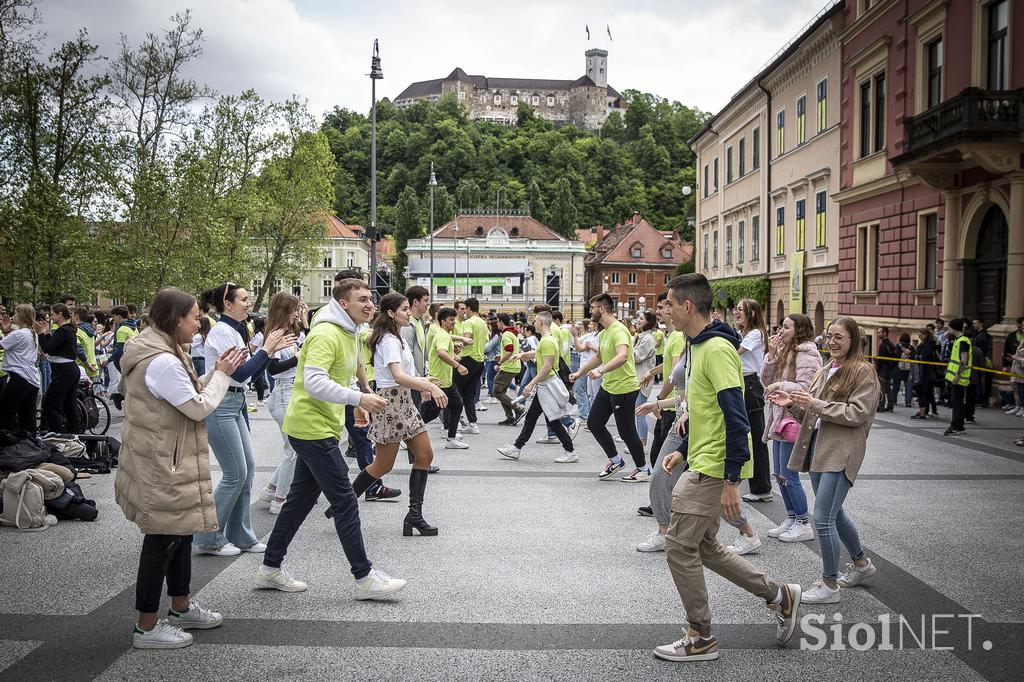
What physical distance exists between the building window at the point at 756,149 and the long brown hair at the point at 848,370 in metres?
34.8

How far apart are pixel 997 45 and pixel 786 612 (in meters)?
19.3

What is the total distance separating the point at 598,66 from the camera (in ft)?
601

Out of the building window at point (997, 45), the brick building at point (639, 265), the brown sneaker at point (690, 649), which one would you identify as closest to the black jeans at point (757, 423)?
the brown sneaker at point (690, 649)

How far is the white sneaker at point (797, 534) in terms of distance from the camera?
7.26 metres

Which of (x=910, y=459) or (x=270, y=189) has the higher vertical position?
(x=270, y=189)

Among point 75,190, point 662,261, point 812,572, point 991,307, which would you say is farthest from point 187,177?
point 662,261

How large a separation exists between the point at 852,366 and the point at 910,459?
7115mm

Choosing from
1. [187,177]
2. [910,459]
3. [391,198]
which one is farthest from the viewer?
[391,198]

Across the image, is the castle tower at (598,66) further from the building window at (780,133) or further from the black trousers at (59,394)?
the black trousers at (59,394)

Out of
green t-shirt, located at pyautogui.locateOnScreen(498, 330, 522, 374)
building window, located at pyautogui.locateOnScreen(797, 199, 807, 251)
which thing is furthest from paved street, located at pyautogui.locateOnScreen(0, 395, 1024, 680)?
building window, located at pyautogui.locateOnScreen(797, 199, 807, 251)

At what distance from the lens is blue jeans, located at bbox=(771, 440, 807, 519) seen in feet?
23.8

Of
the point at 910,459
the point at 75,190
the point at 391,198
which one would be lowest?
the point at 910,459

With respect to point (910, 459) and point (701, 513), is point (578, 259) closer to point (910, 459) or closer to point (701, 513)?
point (910, 459)

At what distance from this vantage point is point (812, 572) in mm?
6309
